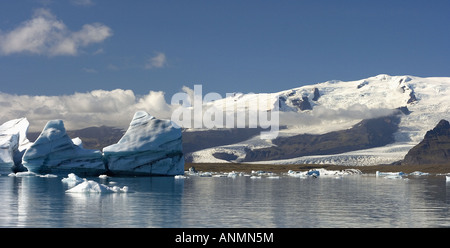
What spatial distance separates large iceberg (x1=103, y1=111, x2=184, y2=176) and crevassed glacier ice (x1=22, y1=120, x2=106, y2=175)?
1.67 m

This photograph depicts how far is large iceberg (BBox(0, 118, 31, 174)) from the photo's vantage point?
62.1m

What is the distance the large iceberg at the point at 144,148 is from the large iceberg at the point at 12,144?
39.1ft

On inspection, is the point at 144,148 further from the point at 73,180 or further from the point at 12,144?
the point at 12,144

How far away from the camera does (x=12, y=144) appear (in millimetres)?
62344

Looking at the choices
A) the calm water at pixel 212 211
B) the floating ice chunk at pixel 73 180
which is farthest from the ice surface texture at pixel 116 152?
the calm water at pixel 212 211

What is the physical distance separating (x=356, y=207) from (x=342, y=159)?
153416 millimetres

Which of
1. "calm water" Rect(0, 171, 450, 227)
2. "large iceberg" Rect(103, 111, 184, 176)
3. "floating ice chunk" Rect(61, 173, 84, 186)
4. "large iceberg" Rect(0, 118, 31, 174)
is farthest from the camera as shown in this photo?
"large iceberg" Rect(0, 118, 31, 174)

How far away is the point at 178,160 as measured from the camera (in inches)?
2489

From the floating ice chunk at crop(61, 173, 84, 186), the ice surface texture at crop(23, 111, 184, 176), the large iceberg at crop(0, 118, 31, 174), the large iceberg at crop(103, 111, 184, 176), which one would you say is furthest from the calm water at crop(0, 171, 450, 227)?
the large iceberg at crop(0, 118, 31, 174)

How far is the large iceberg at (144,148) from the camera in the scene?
191ft

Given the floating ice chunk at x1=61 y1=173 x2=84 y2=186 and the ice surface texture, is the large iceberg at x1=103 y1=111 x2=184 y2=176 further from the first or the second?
the floating ice chunk at x1=61 y1=173 x2=84 y2=186

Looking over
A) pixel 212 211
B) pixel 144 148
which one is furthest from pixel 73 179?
pixel 212 211

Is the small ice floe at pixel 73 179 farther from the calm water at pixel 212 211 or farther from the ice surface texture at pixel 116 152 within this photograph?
the ice surface texture at pixel 116 152
